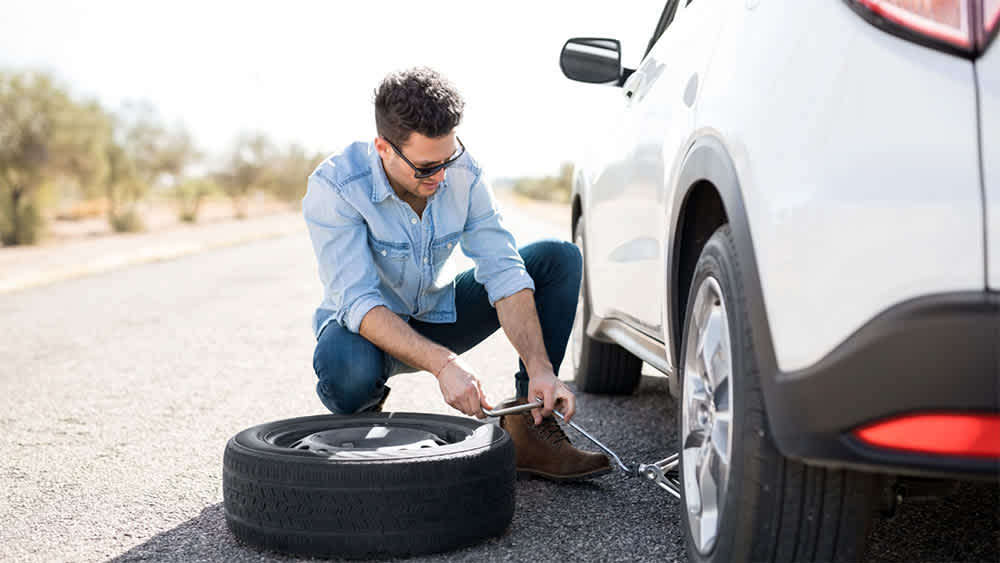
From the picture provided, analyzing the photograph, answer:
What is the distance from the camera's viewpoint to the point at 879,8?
1.76 metres

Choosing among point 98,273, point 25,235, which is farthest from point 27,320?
point 25,235

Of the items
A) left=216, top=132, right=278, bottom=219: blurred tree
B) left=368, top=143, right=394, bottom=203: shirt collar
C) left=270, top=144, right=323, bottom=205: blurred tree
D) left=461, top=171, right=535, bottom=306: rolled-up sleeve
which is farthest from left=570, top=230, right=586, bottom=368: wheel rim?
left=270, top=144, right=323, bottom=205: blurred tree

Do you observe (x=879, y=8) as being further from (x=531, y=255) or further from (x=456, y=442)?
(x=531, y=255)

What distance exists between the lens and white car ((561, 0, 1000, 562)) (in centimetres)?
164

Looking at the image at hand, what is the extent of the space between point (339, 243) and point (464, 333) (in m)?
0.86

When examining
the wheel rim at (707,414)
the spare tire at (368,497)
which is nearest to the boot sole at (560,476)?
the spare tire at (368,497)

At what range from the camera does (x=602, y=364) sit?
5184 mm

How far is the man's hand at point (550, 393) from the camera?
3.21m

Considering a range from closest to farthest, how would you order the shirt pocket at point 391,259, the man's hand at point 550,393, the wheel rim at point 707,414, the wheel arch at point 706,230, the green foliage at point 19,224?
1. the wheel arch at point 706,230
2. the wheel rim at point 707,414
3. the man's hand at point 550,393
4. the shirt pocket at point 391,259
5. the green foliage at point 19,224

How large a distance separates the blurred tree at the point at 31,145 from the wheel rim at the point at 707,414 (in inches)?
1254

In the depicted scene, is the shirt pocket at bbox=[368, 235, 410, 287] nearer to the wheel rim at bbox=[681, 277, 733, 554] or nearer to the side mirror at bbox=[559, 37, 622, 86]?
the side mirror at bbox=[559, 37, 622, 86]

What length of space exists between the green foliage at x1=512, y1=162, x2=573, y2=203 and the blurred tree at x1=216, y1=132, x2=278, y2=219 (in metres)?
26.9

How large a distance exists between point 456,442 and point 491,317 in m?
1.12

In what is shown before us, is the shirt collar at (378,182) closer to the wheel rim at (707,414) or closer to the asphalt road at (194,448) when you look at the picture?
the asphalt road at (194,448)
